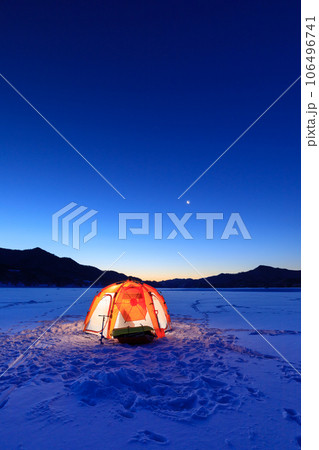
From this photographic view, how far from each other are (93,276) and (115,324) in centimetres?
19567

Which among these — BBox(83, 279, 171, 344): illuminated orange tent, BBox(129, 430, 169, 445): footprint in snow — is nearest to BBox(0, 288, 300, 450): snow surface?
BBox(129, 430, 169, 445): footprint in snow

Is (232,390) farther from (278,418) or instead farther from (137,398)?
(137,398)

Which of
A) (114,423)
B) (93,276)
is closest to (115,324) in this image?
(114,423)

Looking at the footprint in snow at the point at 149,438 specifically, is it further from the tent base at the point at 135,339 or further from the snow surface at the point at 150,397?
the tent base at the point at 135,339

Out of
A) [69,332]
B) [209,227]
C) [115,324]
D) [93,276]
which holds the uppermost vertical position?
[209,227]

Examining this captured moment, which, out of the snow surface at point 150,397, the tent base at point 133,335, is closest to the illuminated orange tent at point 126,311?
the tent base at point 133,335

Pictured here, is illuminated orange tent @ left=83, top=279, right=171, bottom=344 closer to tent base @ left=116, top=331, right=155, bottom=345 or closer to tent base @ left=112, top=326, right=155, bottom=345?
tent base @ left=112, top=326, right=155, bottom=345

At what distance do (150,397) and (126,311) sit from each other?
15.9 ft

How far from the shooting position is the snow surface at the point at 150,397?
124 inches

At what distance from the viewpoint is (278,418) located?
142 inches

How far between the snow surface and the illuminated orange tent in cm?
112

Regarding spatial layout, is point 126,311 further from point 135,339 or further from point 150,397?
point 150,397

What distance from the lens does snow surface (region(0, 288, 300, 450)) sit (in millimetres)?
3150

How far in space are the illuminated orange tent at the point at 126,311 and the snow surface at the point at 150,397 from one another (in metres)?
1.12
